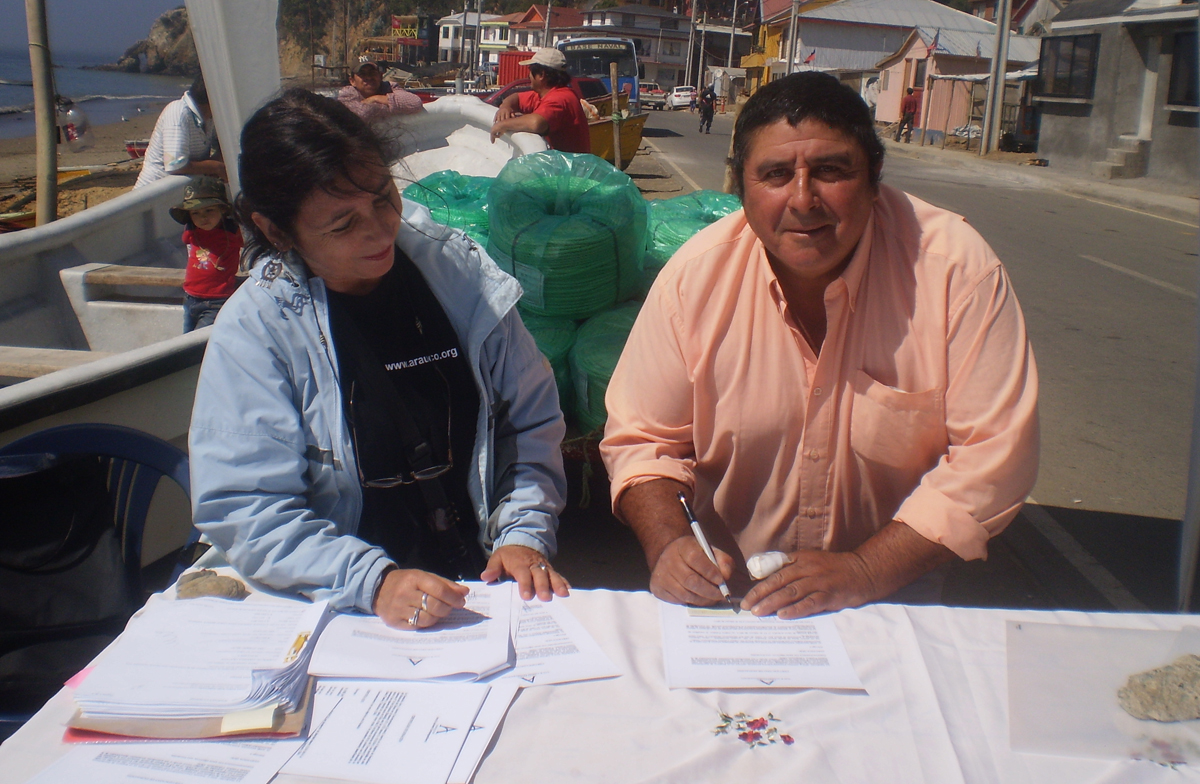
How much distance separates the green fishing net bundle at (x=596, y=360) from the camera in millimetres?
3369

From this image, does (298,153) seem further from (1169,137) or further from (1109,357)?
(1169,137)

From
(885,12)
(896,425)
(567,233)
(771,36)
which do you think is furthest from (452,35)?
(896,425)

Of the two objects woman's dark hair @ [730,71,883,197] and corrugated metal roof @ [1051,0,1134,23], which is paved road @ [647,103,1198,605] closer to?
woman's dark hair @ [730,71,883,197]

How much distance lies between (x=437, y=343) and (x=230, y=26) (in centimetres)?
196

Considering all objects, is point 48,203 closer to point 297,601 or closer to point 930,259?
point 297,601

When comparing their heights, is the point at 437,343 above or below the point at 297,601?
above

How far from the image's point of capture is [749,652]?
1433mm

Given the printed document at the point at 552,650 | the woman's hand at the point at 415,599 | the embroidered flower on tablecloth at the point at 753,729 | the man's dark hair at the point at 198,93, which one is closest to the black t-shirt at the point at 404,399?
the woman's hand at the point at 415,599

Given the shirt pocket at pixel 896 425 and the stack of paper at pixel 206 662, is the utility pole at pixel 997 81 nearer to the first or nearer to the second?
the shirt pocket at pixel 896 425

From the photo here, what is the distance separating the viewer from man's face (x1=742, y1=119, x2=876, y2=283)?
1.76m

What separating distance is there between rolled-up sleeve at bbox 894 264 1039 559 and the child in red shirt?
11.9 ft

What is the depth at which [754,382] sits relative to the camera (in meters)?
1.90

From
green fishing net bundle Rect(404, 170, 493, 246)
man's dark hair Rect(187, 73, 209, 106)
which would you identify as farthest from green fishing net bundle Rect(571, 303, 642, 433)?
man's dark hair Rect(187, 73, 209, 106)

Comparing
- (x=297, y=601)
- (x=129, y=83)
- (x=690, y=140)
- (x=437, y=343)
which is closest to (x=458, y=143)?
(x=437, y=343)
